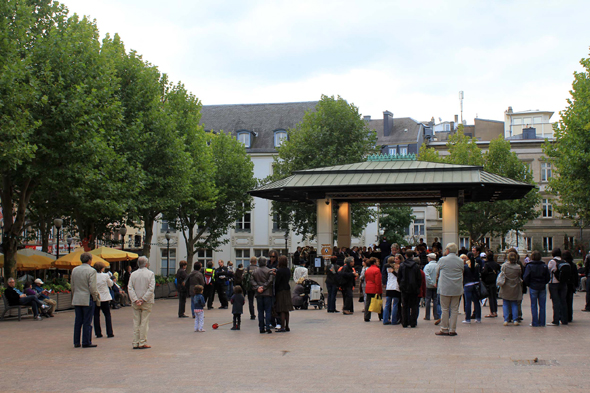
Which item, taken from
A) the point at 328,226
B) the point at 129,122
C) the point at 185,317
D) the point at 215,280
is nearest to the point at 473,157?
the point at 328,226

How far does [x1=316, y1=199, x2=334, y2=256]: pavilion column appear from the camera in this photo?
97.4ft

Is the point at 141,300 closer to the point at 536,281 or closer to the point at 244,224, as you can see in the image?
the point at 536,281

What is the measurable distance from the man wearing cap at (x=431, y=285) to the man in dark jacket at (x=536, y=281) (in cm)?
226

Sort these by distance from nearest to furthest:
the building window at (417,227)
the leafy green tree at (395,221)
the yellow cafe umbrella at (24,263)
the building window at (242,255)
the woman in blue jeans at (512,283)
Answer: the woman in blue jeans at (512,283) < the yellow cafe umbrella at (24,263) < the leafy green tree at (395,221) < the building window at (242,255) < the building window at (417,227)

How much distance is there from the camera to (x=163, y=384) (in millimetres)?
8781

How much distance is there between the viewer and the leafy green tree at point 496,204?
5172cm

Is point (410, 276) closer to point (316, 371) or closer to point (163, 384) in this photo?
point (316, 371)

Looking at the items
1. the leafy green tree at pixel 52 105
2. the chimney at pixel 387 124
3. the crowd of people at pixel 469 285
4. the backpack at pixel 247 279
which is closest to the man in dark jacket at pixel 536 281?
the crowd of people at pixel 469 285

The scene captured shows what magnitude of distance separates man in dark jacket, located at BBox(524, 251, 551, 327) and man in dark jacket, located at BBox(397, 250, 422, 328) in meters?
2.45

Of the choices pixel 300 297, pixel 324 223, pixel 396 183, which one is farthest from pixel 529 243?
pixel 300 297

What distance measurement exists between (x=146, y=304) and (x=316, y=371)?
4.32 m

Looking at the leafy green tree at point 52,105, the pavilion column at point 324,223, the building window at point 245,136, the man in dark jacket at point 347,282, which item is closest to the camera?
the man in dark jacket at point 347,282

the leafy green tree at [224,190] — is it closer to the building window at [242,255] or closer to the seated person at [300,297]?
the building window at [242,255]

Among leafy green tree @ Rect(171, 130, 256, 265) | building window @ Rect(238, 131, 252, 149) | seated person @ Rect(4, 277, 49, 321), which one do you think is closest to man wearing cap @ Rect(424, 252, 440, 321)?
seated person @ Rect(4, 277, 49, 321)
